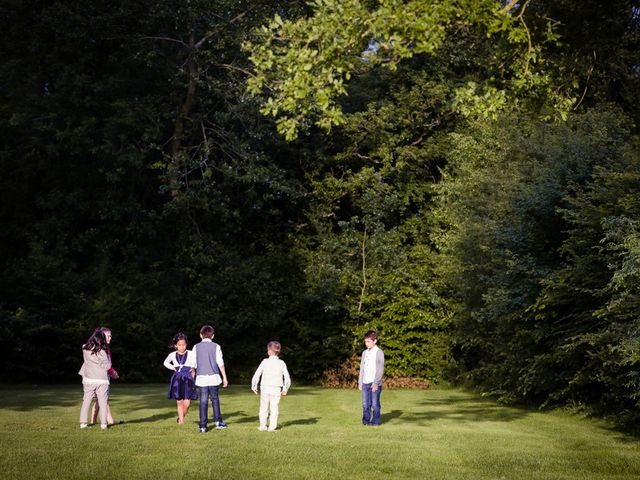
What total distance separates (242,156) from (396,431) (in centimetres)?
1796

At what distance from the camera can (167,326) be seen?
99.2 feet

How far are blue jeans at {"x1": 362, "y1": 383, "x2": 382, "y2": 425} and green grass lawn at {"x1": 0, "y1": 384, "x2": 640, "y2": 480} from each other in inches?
12.4

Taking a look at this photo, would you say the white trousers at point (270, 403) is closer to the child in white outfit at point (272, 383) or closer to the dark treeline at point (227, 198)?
the child in white outfit at point (272, 383)

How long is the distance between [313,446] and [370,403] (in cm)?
333

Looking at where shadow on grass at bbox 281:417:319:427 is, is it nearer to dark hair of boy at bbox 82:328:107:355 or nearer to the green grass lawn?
the green grass lawn

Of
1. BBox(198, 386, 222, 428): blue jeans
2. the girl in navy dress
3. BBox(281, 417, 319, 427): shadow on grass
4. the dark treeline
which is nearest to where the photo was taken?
BBox(198, 386, 222, 428): blue jeans

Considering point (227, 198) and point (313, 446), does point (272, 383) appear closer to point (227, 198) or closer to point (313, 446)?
point (313, 446)

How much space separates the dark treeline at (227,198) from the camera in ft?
92.5

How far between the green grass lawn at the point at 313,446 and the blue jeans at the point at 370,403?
0.31 metres

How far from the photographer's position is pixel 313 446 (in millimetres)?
12258

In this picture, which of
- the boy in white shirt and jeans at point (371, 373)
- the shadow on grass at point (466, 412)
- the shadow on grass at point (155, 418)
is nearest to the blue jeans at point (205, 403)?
the shadow on grass at point (155, 418)

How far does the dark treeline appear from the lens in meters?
28.2

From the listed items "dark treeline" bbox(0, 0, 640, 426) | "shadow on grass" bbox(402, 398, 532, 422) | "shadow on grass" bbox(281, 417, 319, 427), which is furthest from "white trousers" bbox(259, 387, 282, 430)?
"dark treeline" bbox(0, 0, 640, 426)

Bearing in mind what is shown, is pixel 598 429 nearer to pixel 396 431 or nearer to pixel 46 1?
pixel 396 431
